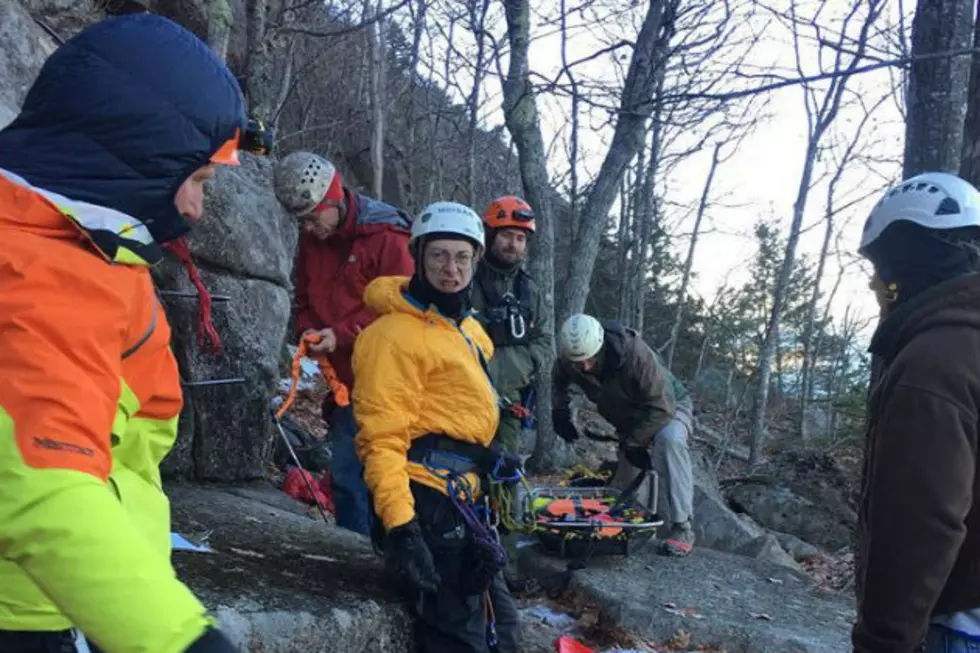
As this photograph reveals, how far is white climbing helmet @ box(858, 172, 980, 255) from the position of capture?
237cm

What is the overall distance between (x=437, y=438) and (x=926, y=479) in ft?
6.62

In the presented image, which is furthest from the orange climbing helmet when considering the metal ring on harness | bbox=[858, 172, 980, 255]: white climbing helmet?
bbox=[858, 172, 980, 255]: white climbing helmet

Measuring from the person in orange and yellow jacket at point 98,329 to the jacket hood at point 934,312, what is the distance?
1.89 metres

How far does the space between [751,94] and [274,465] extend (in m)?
5.52

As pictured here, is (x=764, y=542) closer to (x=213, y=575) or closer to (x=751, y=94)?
(x=751, y=94)

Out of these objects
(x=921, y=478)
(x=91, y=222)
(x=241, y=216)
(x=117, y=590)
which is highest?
(x=241, y=216)

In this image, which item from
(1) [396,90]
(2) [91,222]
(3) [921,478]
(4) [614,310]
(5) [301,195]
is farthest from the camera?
(4) [614,310]

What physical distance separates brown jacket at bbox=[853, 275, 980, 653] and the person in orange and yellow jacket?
69.6 inches

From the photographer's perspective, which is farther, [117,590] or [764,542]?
[764,542]

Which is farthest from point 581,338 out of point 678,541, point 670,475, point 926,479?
point 926,479

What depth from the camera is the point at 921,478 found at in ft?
6.78

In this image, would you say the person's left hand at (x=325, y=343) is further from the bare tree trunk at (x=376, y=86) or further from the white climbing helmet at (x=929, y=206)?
the bare tree trunk at (x=376, y=86)

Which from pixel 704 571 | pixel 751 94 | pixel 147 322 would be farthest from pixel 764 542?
pixel 147 322

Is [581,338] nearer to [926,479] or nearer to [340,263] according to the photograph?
[340,263]
